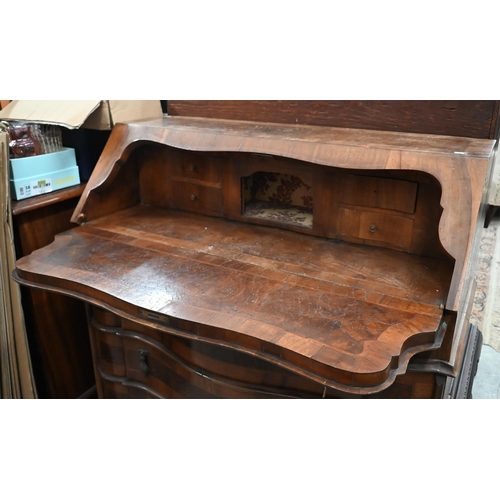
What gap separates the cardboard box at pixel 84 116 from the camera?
1699 mm

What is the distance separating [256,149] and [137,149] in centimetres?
54

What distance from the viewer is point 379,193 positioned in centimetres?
138

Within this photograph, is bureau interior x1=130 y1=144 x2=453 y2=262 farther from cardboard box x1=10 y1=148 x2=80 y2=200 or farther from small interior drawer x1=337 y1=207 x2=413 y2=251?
cardboard box x1=10 y1=148 x2=80 y2=200

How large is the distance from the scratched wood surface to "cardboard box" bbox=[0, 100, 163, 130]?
0.35 metres

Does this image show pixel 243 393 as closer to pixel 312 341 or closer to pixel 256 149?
pixel 312 341

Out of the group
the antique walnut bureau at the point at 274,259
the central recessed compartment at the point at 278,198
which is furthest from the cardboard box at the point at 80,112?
the central recessed compartment at the point at 278,198

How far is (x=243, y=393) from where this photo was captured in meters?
1.35

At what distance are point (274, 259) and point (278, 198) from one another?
35cm

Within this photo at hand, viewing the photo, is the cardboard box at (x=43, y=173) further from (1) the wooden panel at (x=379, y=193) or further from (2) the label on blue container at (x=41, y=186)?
(1) the wooden panel at (x=379, y=193)

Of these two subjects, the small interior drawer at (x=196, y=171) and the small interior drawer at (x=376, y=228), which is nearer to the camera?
the small interior drawer at (x=376, y=228)

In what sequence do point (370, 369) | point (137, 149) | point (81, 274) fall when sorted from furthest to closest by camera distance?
point (137, 149), point (81, 274), point (370, 369)

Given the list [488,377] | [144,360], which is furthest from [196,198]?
[488,377]

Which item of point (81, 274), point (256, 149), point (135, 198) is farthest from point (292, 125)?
point (81, 274)

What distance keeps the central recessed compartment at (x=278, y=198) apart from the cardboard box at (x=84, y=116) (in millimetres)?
478
